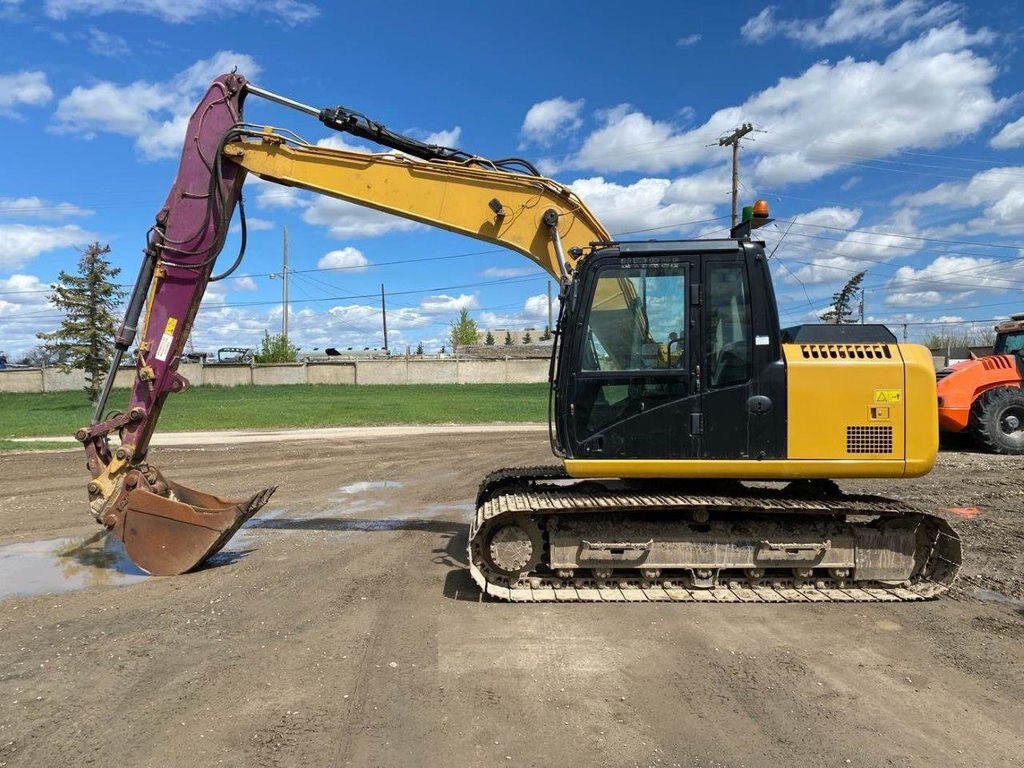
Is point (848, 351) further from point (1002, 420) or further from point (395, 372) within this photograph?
point (395, 372)

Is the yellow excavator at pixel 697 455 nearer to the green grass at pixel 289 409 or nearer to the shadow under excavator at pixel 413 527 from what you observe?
the shadow under excavator at pixel 413 527

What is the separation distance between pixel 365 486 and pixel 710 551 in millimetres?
7217

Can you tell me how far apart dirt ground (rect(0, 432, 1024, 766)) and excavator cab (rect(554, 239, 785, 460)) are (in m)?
1.34

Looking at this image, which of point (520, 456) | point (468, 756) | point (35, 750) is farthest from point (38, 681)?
point (520, 456)

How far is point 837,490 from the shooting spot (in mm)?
6602

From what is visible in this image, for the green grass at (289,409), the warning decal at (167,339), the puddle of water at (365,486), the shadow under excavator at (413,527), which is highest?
the warning decal at (167,339)

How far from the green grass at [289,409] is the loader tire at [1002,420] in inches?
547

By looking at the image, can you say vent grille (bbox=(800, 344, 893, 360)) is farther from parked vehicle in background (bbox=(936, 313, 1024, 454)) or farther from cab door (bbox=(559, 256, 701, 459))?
parked vehicle in background (bbox=(936, 313, 1024, 454))

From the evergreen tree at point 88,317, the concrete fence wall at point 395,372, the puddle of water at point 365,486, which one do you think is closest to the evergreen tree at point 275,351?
the concrete fence wall at point 395,372

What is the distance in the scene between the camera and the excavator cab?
5.73 m

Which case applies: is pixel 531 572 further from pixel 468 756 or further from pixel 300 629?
pixel 468 756

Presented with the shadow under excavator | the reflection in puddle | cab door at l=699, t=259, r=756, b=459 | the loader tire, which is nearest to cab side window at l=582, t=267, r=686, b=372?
cab door at l=699, t=259, r=756, b=459

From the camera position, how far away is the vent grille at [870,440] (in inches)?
225

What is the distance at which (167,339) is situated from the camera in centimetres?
668
